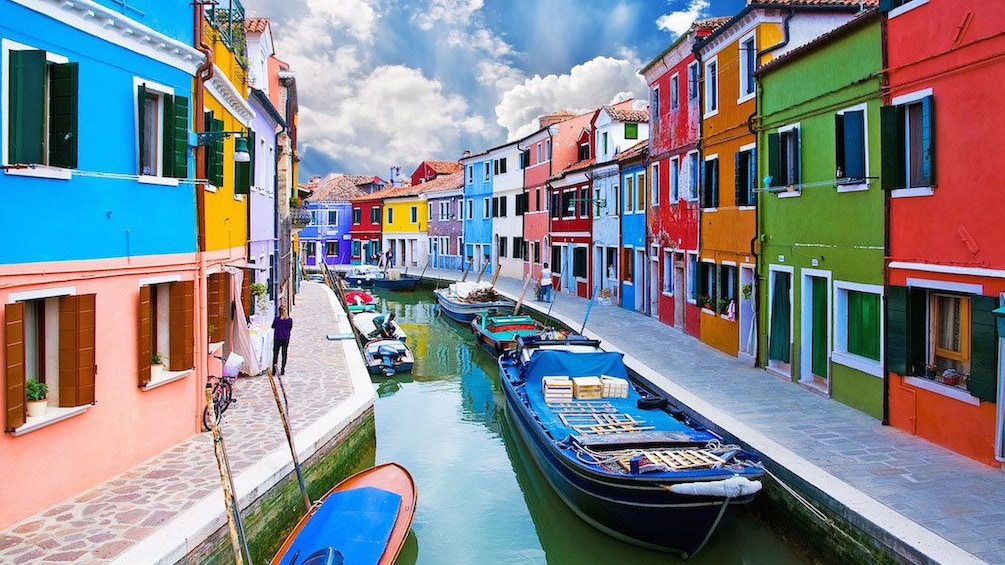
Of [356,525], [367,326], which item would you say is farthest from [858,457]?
[367,326]

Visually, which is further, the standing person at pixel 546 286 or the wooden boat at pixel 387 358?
the standing person at pixel 546 286

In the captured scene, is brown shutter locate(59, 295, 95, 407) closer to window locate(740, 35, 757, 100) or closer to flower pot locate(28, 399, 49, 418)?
flower pot locate(28, 399, 49, 418)

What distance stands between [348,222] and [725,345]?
2088 inches

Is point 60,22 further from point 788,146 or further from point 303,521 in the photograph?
point 788,146

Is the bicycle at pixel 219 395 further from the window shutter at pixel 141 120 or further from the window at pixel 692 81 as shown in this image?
the window at pixel 692 81

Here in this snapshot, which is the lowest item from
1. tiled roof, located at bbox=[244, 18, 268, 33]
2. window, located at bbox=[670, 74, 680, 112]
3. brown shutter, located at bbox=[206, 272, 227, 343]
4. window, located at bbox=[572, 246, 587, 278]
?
brown shutter, located at bbox=[206, 272, 227, 343]

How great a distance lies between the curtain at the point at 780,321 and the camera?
1614 centimetres

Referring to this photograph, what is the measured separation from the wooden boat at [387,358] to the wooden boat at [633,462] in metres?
8.40

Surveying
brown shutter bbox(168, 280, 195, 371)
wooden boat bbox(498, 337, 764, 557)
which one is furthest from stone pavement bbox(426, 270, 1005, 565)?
brown shutter bbox(168, 280, 195, 371)

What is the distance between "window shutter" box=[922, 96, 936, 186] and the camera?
11062mm

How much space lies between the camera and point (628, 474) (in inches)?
372

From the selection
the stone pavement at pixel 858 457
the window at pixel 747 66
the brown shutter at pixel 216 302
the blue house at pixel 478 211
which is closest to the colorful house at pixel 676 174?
the window at pixel 747 66

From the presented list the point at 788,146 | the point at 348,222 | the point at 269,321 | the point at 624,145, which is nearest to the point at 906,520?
the point at 788,146

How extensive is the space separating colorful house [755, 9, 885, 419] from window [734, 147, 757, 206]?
19.8 inches
